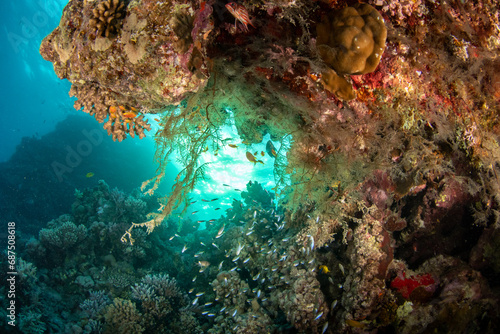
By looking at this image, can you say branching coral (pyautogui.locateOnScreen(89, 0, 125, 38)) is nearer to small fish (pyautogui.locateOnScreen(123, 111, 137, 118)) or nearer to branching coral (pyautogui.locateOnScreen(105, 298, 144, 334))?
small fish (pyautogui.locateOnScreen(123, 111, 137, 118))

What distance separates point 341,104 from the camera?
3.37 metres

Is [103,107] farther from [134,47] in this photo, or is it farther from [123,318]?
[123,318]

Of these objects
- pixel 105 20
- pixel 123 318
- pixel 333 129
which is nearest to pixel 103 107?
pixel 105 20

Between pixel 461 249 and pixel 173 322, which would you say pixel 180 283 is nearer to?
pixel 173 322

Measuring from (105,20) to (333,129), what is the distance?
364 centimetres

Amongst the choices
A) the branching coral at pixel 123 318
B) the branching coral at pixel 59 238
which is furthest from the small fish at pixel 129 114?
the branching coral at pixel 59 238

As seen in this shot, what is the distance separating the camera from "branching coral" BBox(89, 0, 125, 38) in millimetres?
2574

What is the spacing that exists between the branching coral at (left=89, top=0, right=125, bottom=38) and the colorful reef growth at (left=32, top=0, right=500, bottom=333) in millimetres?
17

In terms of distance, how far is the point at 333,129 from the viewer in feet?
12.3

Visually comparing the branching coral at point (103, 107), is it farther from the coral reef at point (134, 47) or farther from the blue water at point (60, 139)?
the blue water at point (60, 139)

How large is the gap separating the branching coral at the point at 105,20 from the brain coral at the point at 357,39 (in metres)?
2.64

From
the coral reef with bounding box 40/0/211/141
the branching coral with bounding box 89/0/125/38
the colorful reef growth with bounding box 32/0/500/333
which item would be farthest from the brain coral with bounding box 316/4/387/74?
the branching coral with bounding box 89/0/125/38

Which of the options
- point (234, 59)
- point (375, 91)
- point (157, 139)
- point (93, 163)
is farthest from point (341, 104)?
point (93, 163)

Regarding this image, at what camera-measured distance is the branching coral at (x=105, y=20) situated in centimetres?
257
